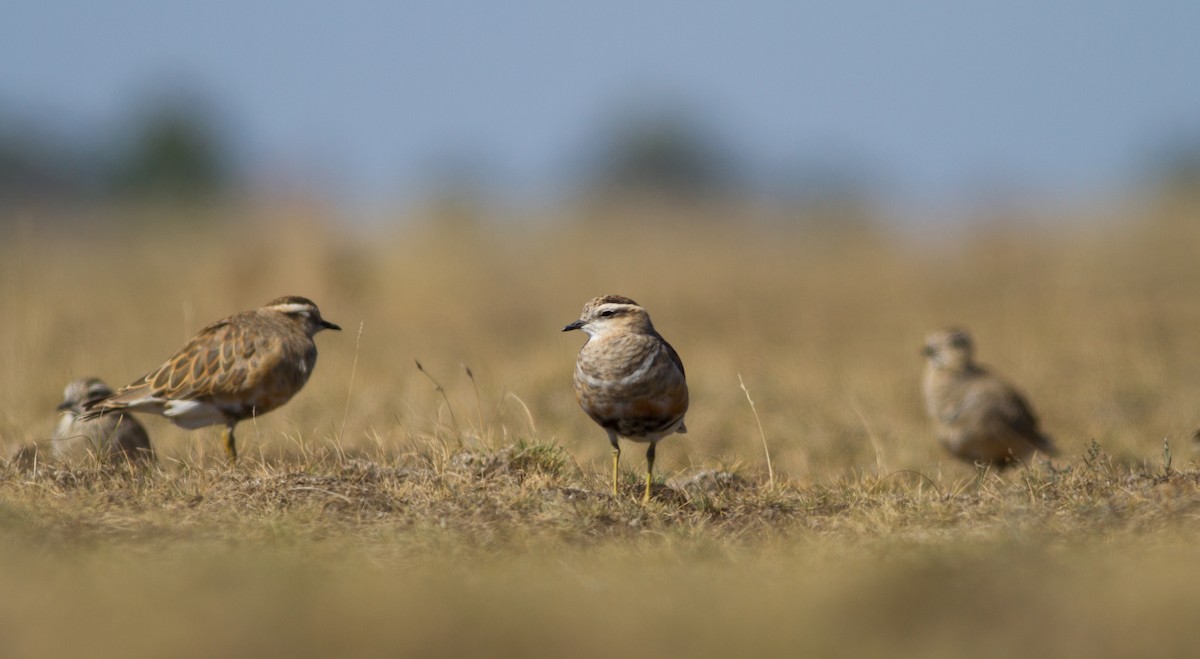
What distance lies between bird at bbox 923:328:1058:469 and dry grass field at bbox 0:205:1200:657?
0.34 m

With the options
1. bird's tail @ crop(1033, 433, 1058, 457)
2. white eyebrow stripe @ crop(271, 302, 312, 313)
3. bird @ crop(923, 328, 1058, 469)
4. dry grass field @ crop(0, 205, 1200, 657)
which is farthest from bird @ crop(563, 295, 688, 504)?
bird's tail @ crop(1033, 433, 1058, 457)

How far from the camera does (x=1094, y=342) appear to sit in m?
13.8

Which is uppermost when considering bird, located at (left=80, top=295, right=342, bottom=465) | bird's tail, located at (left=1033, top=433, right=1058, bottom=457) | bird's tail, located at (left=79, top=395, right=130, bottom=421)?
bird, located at (left=80, top=295, right=342, bottom=465)

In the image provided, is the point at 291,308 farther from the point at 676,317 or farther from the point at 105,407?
the point at 676,317

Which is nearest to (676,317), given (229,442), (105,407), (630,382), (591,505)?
(229,442)

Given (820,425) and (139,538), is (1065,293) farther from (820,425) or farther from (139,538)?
(139,538)

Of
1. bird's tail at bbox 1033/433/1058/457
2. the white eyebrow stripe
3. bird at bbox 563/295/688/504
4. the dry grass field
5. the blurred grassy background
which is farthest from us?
the blurred grassy background

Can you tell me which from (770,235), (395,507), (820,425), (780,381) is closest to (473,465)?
(395,507)

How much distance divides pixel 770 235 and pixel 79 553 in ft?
62.9

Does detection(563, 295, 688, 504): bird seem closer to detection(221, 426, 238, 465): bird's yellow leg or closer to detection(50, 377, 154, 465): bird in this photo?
detection(221, 426, 238, 465): bird's yellow leg

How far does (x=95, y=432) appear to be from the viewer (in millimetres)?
7797

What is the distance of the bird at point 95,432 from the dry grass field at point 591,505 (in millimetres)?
344

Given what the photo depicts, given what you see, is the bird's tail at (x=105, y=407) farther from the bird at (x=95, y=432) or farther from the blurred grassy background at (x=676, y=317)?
the blurred grassy background at (x=676, y=317)

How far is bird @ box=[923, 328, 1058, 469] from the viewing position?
963 centimetres
